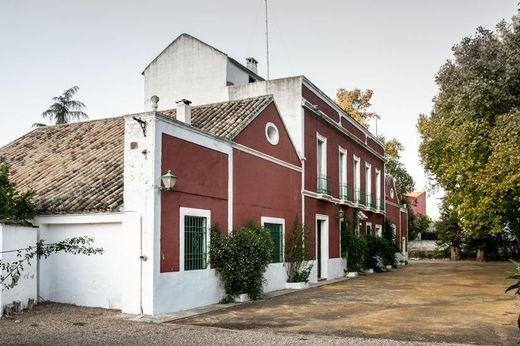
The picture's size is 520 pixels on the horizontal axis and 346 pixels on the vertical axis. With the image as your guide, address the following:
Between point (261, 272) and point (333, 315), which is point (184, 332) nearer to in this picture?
point (333, 315)

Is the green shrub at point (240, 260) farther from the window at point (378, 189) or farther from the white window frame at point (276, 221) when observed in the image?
the window at point (378, 189)

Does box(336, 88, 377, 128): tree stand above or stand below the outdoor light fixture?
above

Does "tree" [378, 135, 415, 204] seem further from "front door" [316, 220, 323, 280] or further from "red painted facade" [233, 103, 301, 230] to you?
"red painted facade" [233, 103, 301, 230]

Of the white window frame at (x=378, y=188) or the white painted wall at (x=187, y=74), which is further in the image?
the white window frame at (x=378, y=188)

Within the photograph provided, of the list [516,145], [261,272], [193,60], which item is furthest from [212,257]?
[193,60]

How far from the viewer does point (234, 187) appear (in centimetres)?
1489

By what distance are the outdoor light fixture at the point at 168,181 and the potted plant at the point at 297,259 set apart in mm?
7178

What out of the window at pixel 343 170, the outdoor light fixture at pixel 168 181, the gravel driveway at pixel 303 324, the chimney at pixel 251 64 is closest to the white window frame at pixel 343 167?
the window at pixel 343 170

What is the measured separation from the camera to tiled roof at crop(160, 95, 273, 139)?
15.3 meters

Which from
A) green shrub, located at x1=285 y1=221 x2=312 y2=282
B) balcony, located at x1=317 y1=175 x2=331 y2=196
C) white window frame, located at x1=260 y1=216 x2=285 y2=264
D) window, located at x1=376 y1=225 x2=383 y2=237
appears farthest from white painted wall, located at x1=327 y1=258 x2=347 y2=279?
window, located at x1=376 y1=225 x2=383 y2=237

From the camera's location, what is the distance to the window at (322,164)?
21312mm

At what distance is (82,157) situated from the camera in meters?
15.8

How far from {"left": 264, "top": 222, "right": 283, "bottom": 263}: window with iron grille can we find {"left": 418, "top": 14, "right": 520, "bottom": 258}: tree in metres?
6.86

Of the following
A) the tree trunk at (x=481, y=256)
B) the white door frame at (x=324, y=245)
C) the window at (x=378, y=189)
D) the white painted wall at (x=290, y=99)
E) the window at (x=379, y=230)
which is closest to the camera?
the white painted wall at (x=290, y=99)
